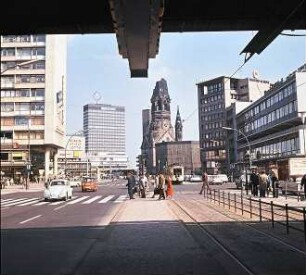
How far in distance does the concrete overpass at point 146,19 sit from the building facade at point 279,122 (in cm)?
4971

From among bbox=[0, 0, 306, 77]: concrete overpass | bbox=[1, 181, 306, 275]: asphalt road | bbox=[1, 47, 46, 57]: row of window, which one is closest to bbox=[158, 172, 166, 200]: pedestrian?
bbox=[1, 181, 306, 275]: asphalt road

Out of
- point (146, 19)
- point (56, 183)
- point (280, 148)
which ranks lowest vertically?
point (56, 183)

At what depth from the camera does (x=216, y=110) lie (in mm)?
168250

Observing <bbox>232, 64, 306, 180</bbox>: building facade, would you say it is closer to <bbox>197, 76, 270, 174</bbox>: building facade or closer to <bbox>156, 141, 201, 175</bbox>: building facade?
<bbox>197, 76, 270, 174</bbox>: building facade

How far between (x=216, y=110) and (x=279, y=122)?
251ft

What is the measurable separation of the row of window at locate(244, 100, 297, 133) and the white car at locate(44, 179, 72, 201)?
189ft

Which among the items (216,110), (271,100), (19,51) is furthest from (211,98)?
(19,51)

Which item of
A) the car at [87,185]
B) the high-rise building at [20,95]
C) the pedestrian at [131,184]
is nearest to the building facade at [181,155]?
the car at [87,185]

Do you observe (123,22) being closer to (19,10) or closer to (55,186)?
(19,10)

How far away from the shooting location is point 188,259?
998cm

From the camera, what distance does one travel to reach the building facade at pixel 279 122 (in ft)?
261

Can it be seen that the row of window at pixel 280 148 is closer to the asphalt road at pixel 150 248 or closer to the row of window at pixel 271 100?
the row of window at pixel 271 100

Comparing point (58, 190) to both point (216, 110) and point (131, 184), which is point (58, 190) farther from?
point (216, 110)

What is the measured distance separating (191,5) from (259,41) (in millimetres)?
2883
